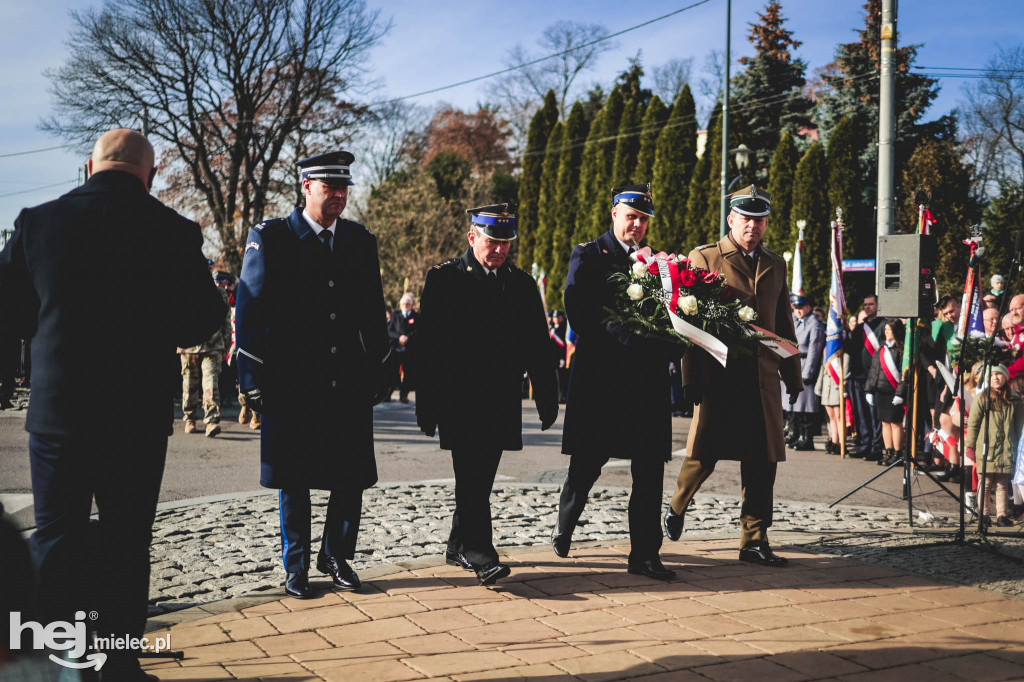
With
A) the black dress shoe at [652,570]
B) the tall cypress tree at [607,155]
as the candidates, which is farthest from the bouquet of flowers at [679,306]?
the tall cypress tree at [607,155]

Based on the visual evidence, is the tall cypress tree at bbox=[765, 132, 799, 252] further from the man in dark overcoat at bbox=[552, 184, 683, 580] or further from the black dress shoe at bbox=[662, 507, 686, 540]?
the man in dark overcoat at bbox=[552, 184, 683, 580]

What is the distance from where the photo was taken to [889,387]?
11.4 meters

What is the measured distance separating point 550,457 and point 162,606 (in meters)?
6.86

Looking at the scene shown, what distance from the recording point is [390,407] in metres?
17.3

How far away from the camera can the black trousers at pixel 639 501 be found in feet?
17.4

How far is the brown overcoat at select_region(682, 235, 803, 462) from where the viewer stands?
5.68 metres

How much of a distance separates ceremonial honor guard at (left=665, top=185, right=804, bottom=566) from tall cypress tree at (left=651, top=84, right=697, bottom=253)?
2954cm

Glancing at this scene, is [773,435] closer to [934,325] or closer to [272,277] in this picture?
[272,277]

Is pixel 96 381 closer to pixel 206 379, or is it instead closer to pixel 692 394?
pixel 692 394

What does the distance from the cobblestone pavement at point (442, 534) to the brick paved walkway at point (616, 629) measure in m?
0.34

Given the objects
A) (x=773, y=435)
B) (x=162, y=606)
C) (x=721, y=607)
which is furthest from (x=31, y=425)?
(x=773, y=435)

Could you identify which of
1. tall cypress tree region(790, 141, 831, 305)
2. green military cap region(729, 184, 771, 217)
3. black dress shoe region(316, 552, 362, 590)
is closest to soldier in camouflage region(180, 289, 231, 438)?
black dress shoe region(316, 552, 362, 590)

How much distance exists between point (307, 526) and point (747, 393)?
267 cm

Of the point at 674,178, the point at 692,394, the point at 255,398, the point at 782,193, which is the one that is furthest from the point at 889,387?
the point at 674,178
